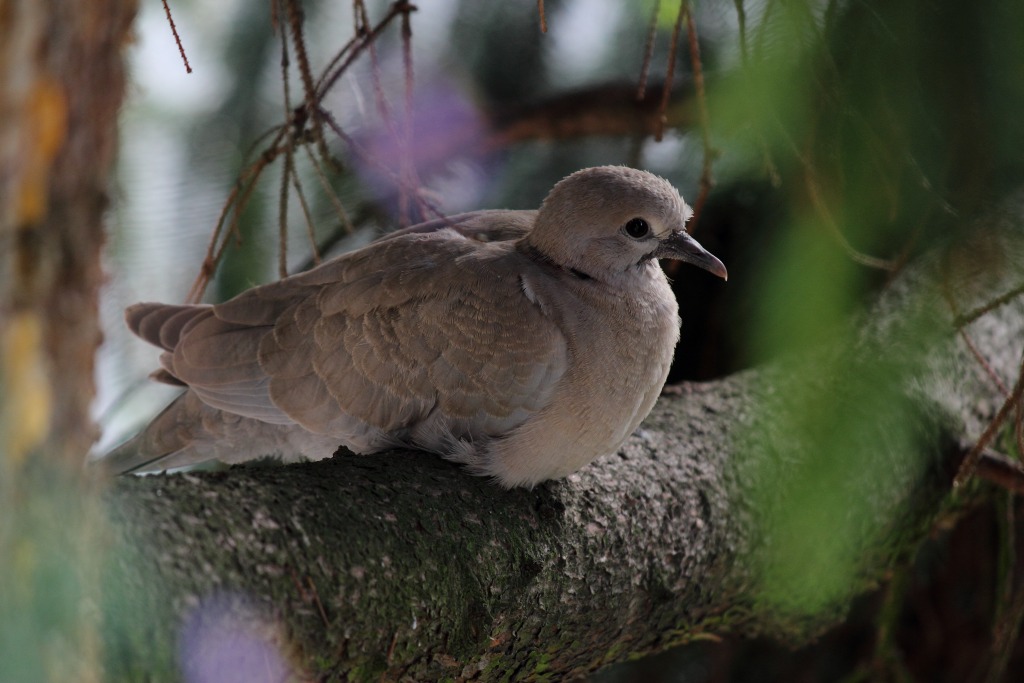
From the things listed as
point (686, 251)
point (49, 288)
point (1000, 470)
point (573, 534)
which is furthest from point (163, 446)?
point (1000, 470)

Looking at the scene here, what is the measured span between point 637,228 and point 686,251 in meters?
0.11

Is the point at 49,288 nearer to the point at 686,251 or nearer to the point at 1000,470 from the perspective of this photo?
the point at 686,251

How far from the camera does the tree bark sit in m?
1.22

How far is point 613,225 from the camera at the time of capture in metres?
2.02

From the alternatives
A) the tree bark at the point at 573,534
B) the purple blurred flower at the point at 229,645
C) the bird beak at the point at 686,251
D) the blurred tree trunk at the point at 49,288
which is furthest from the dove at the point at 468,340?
the blurred tree trunk at the point at 49,288

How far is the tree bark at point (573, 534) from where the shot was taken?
122 centimetres

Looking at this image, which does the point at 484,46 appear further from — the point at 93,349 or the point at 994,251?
the point at 93,349

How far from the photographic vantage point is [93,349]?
746 millimetres

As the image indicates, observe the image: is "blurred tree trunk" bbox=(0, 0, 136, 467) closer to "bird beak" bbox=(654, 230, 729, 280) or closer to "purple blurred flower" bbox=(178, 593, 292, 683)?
"purple blurred flower" bbox=(178, 593, 292, 683)

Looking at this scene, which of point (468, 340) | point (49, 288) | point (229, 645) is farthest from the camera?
point (468, 340)

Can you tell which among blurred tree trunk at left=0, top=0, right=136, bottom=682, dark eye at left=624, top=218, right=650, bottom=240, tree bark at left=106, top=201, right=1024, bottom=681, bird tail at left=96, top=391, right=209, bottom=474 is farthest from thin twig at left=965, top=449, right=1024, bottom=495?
blurred tree trunk at left=0, top=0, right=136, bottom=682

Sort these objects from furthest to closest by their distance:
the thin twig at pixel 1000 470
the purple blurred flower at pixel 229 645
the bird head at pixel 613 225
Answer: the thin twig at pixel 1000 470, the bird head at pixel 613 225, the purple blurred flower at pixel 229 645

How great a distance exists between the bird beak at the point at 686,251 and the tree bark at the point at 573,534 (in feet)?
0.88

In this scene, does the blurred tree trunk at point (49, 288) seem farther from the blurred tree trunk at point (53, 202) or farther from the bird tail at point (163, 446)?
the bird tail at point (163, 446)
